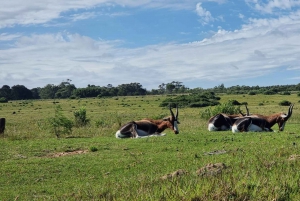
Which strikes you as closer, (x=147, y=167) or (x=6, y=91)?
(x=147, y=167)

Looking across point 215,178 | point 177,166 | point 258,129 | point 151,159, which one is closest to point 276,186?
point 215,178

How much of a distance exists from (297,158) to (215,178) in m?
3.32

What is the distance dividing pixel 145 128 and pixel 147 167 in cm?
882

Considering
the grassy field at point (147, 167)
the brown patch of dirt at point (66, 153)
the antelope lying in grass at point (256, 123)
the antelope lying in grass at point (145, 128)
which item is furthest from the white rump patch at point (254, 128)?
the brown patch of dirt at point (66, 153)

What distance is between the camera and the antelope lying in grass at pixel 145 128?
19672 millimetres

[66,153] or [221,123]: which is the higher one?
[221,123]

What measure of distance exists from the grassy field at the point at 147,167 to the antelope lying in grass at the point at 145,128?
1.61m

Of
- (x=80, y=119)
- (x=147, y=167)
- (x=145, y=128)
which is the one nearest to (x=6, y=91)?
(x=80, y=119)

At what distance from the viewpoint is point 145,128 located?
20.3 metres

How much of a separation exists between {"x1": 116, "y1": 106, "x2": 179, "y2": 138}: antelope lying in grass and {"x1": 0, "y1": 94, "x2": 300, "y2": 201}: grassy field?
161cm

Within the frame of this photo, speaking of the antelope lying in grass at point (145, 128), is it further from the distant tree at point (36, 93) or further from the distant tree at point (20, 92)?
the distant tree at point (36, 93)

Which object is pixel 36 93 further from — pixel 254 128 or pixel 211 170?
pixel 211 170

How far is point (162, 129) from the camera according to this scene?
21078 millimetres

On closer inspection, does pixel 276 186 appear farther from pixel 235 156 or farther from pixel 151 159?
pixel 151 159
